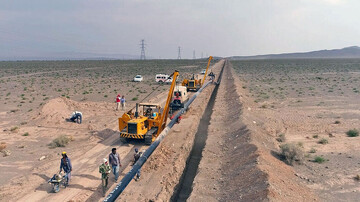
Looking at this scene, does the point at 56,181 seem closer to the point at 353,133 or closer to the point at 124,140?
the point at 124,140

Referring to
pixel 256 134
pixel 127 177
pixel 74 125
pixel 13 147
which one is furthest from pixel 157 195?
pixel 74 125

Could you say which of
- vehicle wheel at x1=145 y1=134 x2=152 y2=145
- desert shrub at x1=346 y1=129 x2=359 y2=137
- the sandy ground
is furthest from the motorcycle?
desert shrub at x1=346 y1=129 x2=359 y2=137

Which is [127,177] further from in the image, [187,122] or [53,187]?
[187,122]

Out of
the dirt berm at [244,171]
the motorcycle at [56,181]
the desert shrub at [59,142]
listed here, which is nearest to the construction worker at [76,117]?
the desert shrub at [59,142]

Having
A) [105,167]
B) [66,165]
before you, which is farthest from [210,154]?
[66,165]

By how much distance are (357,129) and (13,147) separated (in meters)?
23.2

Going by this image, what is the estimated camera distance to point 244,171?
12.5 m

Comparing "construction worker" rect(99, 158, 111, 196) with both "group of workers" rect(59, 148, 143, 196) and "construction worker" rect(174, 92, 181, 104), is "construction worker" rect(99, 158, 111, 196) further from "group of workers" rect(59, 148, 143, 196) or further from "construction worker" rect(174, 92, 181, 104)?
"construction worker" rect(174, 92, 181, 104)

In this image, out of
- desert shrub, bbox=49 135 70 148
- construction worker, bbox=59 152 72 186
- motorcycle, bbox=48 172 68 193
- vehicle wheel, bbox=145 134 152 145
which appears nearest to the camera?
motorcycle, bbox=48 172 68 193

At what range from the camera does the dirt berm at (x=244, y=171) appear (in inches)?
416

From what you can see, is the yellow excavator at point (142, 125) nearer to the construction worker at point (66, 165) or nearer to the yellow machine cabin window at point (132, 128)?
the yellow machine cabin window at point (132, 128)

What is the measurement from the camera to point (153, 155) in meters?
15.1

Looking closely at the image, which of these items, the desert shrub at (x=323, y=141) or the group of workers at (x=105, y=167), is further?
the desert shrub at (x=323, y=141)

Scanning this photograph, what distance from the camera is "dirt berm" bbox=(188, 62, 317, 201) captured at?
1056 cm
